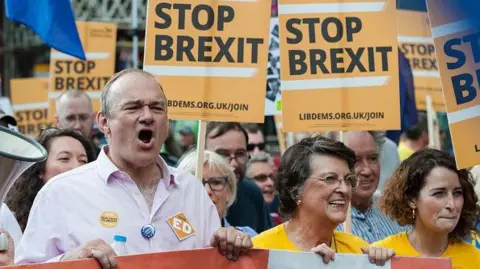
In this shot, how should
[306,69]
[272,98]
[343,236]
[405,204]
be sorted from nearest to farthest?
1. [343,236]
2. [405,204]
3. [306,69]
4. [272,98]

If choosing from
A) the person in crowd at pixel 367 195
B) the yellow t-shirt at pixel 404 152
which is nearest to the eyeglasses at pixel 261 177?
the yellow t-shirt at pixel 404 152

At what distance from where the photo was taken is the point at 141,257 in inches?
190

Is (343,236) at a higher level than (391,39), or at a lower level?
lower

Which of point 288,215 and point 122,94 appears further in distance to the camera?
point 288,215

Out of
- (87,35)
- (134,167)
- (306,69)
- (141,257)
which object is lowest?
(141,257)

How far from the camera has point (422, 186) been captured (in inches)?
254

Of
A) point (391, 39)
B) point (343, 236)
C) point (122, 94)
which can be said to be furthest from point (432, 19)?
point (122, 94)

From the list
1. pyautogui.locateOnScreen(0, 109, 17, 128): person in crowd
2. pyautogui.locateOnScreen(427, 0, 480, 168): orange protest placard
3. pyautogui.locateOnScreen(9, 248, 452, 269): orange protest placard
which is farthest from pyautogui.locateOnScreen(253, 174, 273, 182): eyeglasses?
pyautogui.locateOnScreen(9, 248, 452, 269): orange protest placard

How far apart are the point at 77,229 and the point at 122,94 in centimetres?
60

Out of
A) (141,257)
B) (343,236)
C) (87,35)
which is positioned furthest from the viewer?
(87,35)

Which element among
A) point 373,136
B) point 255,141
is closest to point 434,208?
point 373,136

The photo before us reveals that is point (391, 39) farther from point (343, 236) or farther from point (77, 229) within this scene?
point (77, 229)

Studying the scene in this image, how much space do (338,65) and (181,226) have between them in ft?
7.48

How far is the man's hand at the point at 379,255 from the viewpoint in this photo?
5258mm
